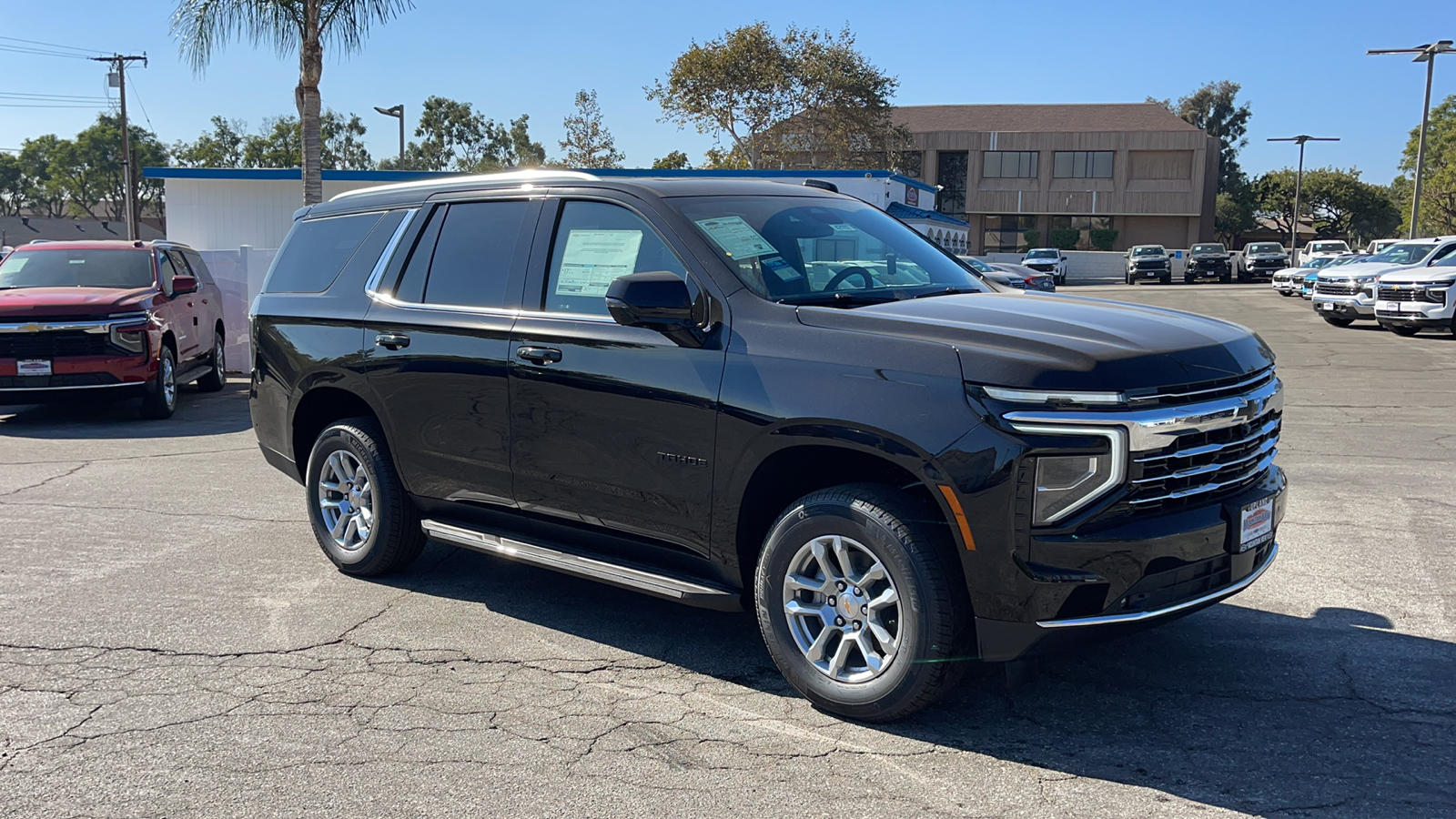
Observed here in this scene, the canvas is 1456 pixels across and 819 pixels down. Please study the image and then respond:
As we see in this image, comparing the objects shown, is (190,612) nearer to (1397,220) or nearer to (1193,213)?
(1193,213)

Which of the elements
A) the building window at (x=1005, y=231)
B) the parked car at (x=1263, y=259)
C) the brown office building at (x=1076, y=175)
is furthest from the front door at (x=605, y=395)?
the building window at (x=1005, y=231)

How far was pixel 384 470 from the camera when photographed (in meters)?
5.89

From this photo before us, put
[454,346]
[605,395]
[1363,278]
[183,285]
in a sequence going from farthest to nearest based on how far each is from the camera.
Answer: [1363,278] < [183,285] < [454,346] < [605,395]

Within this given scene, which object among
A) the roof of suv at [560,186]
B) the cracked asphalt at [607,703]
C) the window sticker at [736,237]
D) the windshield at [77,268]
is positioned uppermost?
the roof of suv at [560,186]

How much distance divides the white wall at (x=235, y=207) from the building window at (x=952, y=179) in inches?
2172

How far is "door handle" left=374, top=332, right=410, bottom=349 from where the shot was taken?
5.67m

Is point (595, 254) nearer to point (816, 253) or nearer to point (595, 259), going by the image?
point (595, 259)

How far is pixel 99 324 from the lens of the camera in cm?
1188

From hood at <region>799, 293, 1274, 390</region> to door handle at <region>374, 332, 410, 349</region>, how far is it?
7.29 ft

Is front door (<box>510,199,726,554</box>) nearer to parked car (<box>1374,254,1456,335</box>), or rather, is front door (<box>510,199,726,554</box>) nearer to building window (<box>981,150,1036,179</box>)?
parked car (<box>1374,254,1456,335</box>)

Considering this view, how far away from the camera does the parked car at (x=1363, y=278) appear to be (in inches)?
913

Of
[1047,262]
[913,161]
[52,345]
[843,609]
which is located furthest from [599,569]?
[913,161]

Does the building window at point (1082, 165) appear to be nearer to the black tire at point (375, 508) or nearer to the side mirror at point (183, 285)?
the side mirror at point (183, 285)

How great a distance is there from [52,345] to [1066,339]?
1104 centimetres
